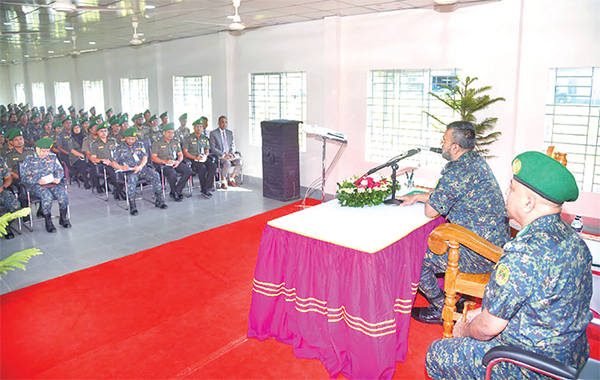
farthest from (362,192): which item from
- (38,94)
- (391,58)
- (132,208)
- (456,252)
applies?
(38,94)

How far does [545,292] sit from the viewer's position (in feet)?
5.91

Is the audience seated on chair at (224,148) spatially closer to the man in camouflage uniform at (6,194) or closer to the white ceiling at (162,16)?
the white ceiling at (162,16)

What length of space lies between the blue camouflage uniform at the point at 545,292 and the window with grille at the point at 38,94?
73.9 ft

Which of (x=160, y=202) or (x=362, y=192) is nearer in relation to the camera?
(x=362, y=192)

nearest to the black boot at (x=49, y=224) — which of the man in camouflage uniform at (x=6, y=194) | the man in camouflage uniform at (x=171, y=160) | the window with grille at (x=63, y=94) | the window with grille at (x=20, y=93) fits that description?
the man in camouflage uniform at (x=6, y=194)

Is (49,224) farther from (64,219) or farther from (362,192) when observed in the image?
(362,192)

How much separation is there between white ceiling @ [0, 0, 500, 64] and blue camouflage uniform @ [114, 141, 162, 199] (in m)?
2.26

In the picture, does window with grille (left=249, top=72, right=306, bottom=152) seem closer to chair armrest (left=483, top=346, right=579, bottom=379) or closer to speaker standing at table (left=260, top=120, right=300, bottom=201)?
speaker standing at table (left=260, top=120, right=300, bottom=201)

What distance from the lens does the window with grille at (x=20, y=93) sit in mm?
21778

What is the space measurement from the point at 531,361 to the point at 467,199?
1.73 meters

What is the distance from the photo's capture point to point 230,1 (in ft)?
20.8

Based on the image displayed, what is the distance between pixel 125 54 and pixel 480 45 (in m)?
11.1

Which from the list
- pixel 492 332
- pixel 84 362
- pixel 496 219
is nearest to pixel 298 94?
pixel 496 219

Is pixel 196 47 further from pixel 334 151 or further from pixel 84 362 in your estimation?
pixel 84 362
